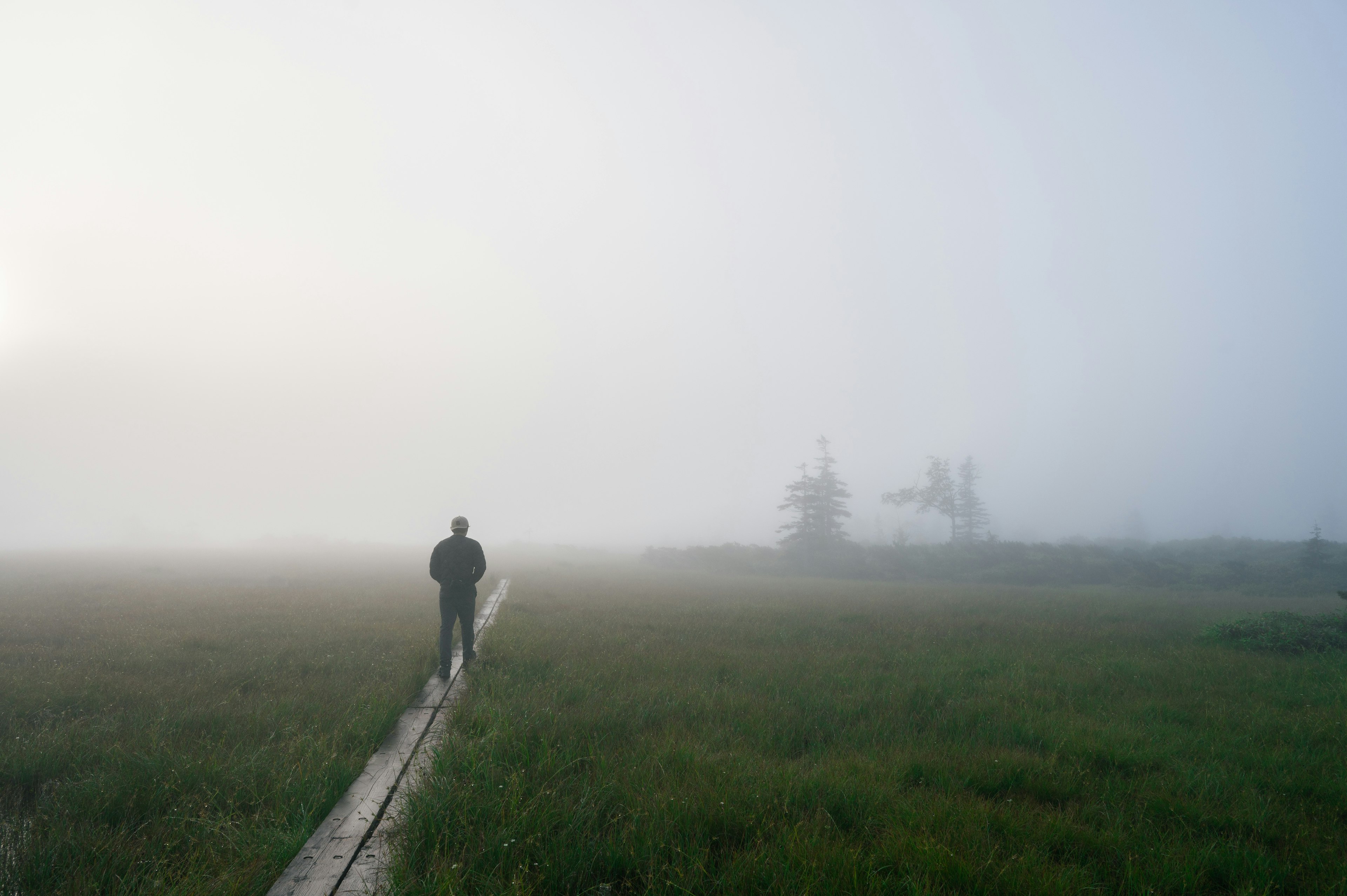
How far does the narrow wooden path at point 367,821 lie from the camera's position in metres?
3.61

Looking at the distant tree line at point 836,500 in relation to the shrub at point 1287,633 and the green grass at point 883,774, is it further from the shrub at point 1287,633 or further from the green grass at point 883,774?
the green grass at point 883,774

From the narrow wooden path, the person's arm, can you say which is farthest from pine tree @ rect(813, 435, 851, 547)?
the narrow wooden path

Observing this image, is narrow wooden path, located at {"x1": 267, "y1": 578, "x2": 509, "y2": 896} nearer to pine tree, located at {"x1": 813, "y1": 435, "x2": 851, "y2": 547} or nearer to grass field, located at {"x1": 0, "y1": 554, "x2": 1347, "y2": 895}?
grass field, located at {"x1": 0, "y1": 554, "x2": 1347, "y2": 895}

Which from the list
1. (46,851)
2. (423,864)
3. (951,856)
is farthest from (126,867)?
(951,856)

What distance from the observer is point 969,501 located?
198ft

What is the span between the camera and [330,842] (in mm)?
4113

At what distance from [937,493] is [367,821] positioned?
60.0m

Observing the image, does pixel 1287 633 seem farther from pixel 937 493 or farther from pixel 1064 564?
pixel 937 493

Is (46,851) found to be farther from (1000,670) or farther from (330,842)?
(1000,670)

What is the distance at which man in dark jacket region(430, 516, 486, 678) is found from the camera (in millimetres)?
9695

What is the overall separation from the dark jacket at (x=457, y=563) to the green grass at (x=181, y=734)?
5.01 feet

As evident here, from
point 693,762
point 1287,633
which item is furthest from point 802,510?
point 693,762

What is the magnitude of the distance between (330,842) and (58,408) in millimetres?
260808

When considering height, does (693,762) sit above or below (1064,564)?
above
